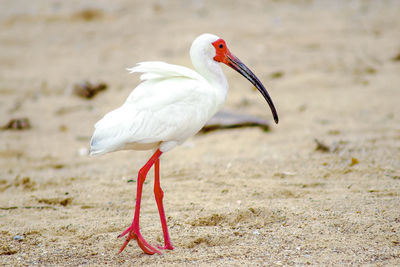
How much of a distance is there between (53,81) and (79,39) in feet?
9.26

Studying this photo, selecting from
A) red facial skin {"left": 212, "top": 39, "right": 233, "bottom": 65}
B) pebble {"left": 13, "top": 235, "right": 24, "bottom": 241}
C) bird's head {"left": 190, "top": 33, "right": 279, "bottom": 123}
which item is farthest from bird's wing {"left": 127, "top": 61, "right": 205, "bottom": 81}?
pebble {"left": 13, "top": 235, "right": 24, "bottom": 241}

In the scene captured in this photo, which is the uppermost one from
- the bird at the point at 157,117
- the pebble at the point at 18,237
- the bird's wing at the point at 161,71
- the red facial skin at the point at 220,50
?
the red facial skin at the point at 220,50

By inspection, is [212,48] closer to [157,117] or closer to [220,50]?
[220,50]

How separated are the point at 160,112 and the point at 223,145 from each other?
3.62m

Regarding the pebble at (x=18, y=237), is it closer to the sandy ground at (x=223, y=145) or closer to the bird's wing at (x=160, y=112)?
the sandy ground at (x=223, y=145)

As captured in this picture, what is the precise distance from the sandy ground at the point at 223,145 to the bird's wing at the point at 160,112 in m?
0.89

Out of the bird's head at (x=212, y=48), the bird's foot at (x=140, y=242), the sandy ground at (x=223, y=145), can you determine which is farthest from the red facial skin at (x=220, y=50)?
the bird's foot at (x=140, y=242)

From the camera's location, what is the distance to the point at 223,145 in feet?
26.2

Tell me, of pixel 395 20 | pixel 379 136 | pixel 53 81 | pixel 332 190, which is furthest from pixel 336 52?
pixel 332 190

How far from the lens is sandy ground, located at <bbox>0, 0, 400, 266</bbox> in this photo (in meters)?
4.48

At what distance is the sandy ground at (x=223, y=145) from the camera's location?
4.48 metres

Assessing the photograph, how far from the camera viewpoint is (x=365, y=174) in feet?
19.7

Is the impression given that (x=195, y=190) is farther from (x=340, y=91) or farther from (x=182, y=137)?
(x=340, y=91)

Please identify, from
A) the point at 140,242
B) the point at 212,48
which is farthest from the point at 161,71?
the point at 140,242
